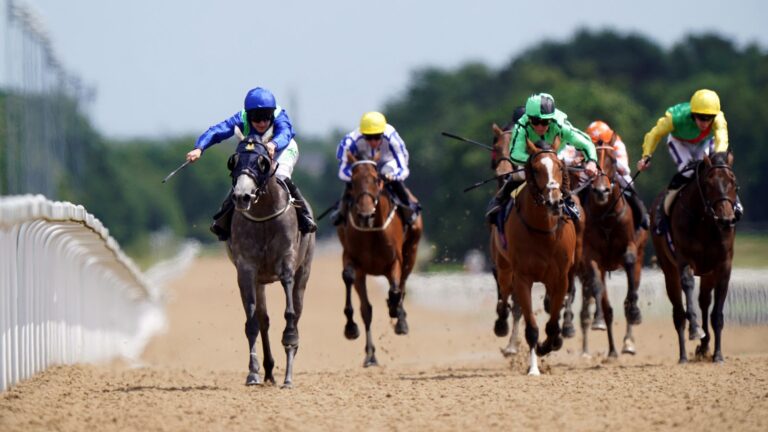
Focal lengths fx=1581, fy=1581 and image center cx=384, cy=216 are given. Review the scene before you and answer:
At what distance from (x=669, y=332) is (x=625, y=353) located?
5909mm

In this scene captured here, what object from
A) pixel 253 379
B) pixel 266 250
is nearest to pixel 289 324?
pixel 253 379

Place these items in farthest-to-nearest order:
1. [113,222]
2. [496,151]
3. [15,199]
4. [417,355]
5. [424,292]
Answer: [113,222] → [424,292] → [417,355] → [496,151] → [15,199]

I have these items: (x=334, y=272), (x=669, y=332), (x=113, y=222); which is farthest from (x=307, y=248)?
(x=113, y=222)

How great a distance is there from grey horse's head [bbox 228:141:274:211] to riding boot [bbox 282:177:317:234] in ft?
2.47

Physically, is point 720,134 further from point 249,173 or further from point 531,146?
point 249,173

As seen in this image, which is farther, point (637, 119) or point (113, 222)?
point (113, 222)

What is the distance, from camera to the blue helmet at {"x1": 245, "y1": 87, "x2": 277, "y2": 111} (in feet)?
44.8

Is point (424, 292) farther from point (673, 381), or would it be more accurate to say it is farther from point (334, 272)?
point (334, 272)

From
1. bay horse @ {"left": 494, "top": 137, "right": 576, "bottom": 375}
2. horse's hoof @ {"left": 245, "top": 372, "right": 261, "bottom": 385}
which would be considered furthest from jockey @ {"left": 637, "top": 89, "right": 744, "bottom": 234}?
horse's hoof @ {"left": 245, "top": 372, "right": 261, "bottom": 385}

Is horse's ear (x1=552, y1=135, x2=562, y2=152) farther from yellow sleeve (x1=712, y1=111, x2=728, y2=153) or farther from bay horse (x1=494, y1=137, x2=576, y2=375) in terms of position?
yellow sleeve (x1=712, y1=111, x2=728, y2=153)

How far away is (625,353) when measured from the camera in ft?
59.4

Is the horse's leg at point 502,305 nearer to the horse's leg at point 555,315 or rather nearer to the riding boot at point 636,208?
the riding boot at point 636,208

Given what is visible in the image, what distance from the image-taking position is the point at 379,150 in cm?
1730

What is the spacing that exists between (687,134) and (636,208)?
1677mm
